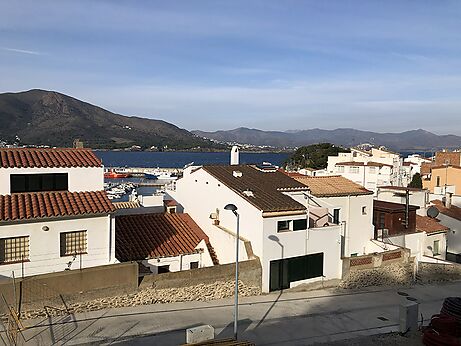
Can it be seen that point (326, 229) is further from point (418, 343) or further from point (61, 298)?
point (61, 298)

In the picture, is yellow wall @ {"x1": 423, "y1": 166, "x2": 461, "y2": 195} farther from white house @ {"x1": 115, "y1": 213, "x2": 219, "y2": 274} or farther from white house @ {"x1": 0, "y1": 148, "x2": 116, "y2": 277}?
white house @ {"x1": 0, "y1": 148, "x2": 116, "y2": 277}

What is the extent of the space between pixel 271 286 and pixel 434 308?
8530mm

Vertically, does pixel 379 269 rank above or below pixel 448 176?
below

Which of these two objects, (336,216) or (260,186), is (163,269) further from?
(336,216)

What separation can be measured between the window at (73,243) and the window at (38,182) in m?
2.63

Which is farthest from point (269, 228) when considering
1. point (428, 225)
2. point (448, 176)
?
point (448, 176)

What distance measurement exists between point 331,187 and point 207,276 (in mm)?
13305

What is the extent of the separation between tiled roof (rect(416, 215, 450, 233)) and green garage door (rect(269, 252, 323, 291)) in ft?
49.8

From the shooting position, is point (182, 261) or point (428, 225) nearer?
point (182, 261)

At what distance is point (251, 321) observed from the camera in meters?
19.2

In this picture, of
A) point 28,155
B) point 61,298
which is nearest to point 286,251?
Answer: point 61,298

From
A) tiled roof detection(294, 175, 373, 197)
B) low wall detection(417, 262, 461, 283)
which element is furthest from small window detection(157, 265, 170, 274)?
low wall detection(417, 262, 461, 283)

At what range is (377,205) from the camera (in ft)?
120

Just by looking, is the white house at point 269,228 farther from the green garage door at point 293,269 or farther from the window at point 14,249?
the window at point 14,249
